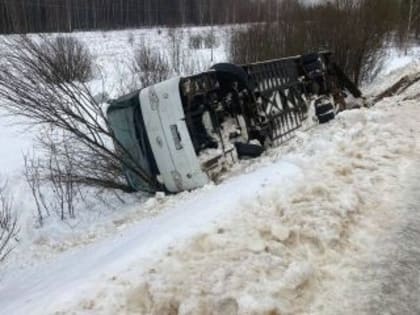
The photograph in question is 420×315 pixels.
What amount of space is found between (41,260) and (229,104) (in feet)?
11.7

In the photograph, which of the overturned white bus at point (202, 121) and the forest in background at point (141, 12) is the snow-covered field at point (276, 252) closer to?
the overturned white bus at point (202, 121)

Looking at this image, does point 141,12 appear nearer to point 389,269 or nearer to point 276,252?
point 276,252

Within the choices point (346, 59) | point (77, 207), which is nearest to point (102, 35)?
point (346, 59)

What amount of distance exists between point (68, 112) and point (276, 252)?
571 cm

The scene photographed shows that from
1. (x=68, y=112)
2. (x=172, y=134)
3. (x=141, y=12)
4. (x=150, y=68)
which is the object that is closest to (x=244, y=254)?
(x=172, y=134)

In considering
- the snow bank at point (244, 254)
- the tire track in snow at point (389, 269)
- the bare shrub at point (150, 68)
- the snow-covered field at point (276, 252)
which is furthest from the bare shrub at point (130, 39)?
the tire track in snow at point (389, 269)

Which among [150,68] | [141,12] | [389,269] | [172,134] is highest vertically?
[141,12]

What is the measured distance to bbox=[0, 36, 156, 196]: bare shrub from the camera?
25.5 ft

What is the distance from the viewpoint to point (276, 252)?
3334 mm

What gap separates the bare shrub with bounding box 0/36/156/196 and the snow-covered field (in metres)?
2.45

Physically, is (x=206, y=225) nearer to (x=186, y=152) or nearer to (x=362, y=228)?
(x=362, y=228)

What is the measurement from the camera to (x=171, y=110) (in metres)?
6.62

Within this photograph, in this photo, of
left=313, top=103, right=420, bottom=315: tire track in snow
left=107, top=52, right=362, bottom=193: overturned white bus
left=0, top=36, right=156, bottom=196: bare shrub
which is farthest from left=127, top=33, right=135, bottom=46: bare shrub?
left=313, top=103, right=420, bottom=315: tire track in snow

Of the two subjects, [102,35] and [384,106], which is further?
[102,35]
